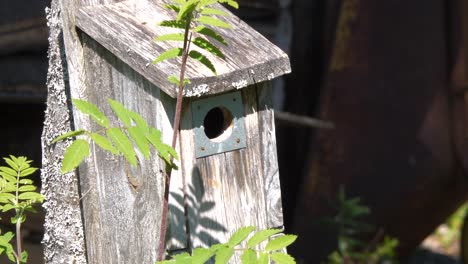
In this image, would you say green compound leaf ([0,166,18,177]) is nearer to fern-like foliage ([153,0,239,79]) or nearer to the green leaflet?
the green leaflet

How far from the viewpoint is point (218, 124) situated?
217cm

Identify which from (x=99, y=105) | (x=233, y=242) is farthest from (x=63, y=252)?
(x=233, y=242)

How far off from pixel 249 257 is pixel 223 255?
63 millimetres

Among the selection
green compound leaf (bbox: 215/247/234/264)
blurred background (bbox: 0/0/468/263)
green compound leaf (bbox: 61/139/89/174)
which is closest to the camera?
green compound leaf (bbox: 61/139/89/174)

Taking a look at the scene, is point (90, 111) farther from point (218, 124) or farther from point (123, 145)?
point (218, 124)

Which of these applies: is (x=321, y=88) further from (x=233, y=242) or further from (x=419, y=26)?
(x=233, y=242)

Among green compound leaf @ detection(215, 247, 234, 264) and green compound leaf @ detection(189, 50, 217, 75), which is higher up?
green compound leaf @ detection(189, 50, 217, 75)

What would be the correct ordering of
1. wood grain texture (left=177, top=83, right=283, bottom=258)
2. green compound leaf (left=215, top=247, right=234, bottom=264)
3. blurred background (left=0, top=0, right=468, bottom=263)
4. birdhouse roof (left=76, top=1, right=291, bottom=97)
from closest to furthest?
green compound leaf (left=215, top=247, right=234, bottom=264)
birdhouse roof (left=76, top=1, right=291, bottom=97)
wood grain texture (left=177, top=83, right=283, bottom=258)
blurred background (left=0, top=0, right=468, bottom=263)

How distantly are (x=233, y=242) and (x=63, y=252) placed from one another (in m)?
0.65

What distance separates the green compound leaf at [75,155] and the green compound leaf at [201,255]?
32 cm

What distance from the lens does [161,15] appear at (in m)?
2.12

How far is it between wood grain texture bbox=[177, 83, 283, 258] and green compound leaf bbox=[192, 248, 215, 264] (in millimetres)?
166

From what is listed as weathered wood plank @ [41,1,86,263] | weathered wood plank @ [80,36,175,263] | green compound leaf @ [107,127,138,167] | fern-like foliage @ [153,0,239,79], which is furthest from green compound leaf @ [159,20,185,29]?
weathered wood plank @ [41,1,86,263]

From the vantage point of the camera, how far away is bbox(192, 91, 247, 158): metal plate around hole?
2.04 m
